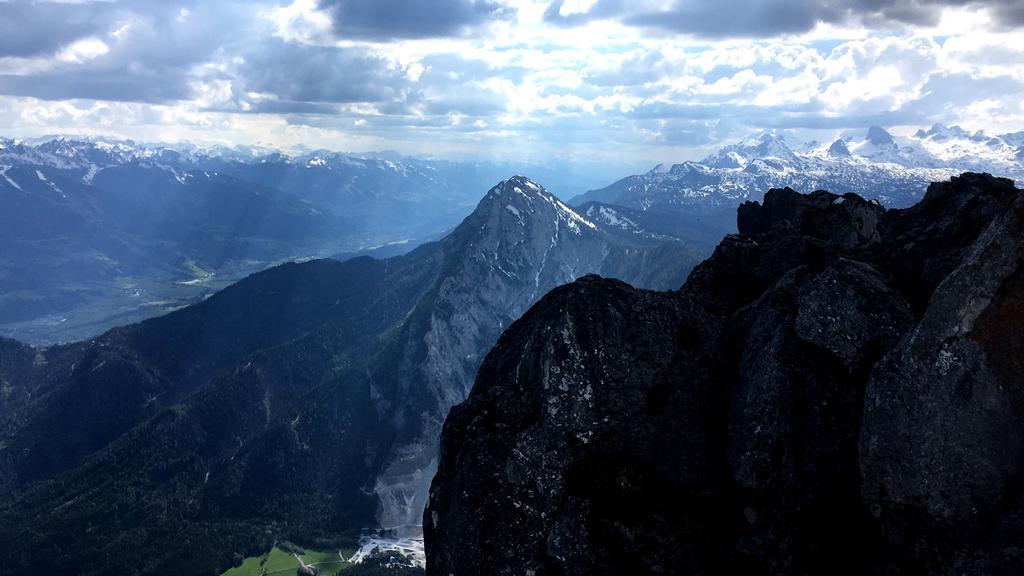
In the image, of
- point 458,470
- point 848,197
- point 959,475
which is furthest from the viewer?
point 848,197

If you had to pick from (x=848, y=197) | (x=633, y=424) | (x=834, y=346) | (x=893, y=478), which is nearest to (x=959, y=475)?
(x=893, y=478)

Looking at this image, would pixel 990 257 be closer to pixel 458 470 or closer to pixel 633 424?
pixel 633 424

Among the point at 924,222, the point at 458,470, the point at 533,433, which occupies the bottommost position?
the point at 458,470

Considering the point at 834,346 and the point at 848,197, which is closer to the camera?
the point at 834,346

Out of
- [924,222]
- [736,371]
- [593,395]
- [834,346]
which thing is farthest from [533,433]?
[924,222]

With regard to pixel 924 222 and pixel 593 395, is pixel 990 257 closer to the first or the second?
pixel 593 395

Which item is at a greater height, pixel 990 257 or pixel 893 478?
pixel 990 257

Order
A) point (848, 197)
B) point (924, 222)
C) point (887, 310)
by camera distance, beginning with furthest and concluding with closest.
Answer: point (848, 197) → point (924, 222) → point (887, 310)
